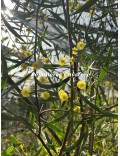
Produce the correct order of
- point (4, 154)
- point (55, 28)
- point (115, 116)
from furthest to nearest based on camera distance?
point (55, 28) → point (4, 154) → point (115, 116)

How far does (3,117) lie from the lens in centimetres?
35

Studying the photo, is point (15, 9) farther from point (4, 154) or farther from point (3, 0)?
point (4, 154)

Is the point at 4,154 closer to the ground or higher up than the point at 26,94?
closer to the ground

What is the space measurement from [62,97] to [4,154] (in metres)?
0.29

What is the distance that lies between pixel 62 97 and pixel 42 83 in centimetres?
8

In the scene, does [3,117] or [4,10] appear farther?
[4,10]

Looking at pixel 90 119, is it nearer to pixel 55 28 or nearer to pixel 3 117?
pixel 3 117

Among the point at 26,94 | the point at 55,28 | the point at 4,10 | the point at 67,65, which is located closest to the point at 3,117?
the point at 26,94

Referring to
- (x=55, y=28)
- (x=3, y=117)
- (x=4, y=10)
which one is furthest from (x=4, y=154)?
(x=55, y=28)

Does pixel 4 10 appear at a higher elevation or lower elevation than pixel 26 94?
higher

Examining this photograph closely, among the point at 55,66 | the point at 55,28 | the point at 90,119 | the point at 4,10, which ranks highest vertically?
the point at 55,28

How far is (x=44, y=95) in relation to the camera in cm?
39

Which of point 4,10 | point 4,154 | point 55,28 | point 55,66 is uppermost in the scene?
point 55,28

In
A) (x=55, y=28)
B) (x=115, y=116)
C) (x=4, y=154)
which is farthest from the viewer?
(x=55, y=28)
